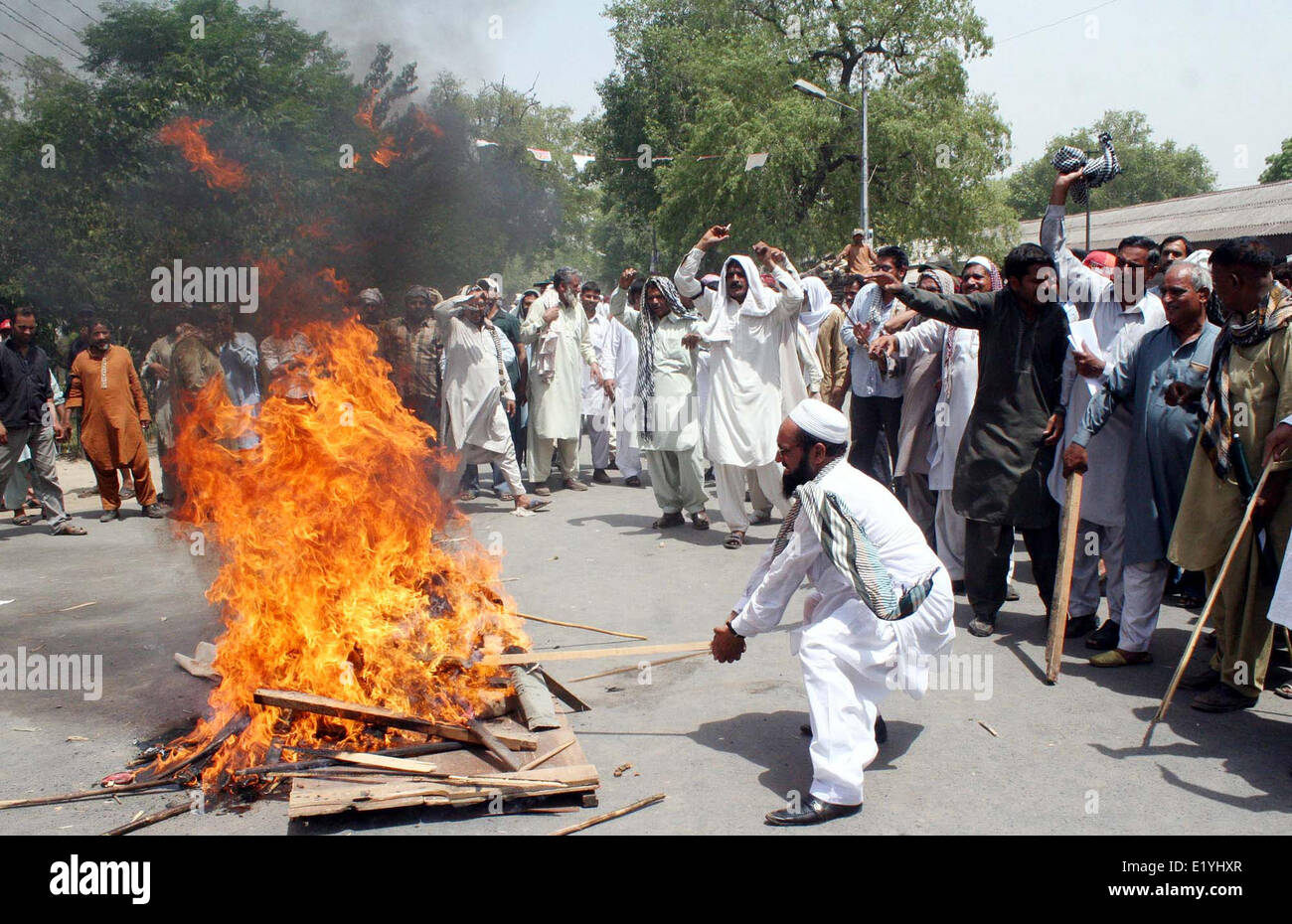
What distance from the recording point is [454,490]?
1095 cm

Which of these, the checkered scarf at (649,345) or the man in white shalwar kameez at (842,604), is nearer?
the man in white shalwar kameez at (842,604)

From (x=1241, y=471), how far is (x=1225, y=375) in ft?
1.51

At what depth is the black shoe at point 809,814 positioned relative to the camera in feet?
12.5

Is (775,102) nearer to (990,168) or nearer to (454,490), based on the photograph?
(990,168)

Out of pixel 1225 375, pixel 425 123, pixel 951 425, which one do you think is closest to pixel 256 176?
pixel 425 123

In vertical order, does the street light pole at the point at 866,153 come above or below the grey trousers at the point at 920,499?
above

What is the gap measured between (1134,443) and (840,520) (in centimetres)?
260

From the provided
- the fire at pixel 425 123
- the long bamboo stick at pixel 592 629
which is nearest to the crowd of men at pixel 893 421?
the fire at pixel 425 123

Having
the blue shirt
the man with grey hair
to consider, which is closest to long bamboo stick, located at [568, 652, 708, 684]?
the man with grey hair

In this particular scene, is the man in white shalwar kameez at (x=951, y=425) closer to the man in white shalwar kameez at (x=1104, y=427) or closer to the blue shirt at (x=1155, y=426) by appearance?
the man in white shalwar kameez at (x=1104, y=427)

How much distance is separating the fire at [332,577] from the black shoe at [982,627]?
2.72 metres

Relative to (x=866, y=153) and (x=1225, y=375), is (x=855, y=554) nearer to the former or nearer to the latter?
(x=1225, y=375)

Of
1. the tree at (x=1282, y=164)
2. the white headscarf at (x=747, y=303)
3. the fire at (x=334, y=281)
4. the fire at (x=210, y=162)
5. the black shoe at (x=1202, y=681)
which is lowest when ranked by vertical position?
the black shoe at (x=1202, y=681)

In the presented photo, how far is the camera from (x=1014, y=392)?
6.05m
